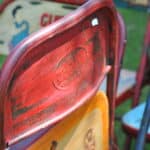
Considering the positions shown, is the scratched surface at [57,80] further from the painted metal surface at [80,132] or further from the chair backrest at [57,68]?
the painted metal surface at [80,132]

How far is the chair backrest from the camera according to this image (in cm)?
144

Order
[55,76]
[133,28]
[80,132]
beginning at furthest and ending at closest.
Result: [133,28]
[80,132]
[55,76]

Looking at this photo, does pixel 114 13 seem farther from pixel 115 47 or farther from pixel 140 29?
pixel 140 29

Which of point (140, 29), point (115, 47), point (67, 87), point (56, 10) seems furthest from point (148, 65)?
point (140, 29)

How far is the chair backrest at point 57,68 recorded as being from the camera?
4.72ft

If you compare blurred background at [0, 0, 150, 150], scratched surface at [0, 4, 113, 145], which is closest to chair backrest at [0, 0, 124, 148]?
scratched surface at [0, 4, 113, 145]

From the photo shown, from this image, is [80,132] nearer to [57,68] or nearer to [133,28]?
[57,68]

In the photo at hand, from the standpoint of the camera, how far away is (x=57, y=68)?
5.22 ft

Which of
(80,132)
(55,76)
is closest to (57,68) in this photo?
(55,76)

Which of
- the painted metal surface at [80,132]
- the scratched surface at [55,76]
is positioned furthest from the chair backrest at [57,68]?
the painted metal surface at [80,132]

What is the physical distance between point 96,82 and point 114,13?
0.23 m

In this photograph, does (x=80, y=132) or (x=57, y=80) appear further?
(x=80, y=132)

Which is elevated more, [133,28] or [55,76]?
[55,76]

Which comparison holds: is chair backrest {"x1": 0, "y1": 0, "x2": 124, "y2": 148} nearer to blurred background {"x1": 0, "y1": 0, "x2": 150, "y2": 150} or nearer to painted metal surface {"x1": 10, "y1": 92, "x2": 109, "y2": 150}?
painted metal surface {"x1": 10, "y1": 92, "x2": 109, "y2": 150}
